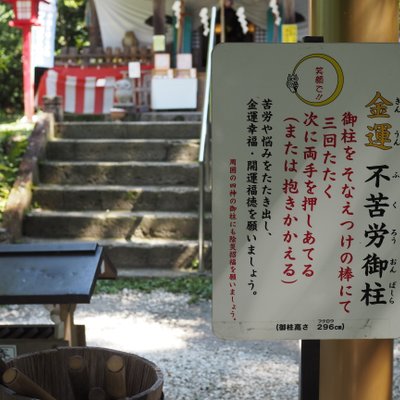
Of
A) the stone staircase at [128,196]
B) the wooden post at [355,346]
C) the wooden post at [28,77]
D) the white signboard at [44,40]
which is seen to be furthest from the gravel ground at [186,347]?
the white signboard at [44,40]

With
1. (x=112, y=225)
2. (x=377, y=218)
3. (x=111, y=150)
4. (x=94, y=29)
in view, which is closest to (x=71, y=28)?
(x=94, y=29)

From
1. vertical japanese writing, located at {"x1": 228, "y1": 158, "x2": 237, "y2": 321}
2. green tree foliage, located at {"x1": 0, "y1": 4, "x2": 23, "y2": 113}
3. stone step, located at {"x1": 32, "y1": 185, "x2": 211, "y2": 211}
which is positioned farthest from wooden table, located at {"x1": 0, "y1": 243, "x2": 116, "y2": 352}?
green tree foliage, located at {"x1": 0, "y1": 4, "x2": 23, "y2": 113}

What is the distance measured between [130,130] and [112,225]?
179cm

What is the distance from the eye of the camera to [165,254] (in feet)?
23.5

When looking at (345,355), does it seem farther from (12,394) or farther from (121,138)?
(121,138)

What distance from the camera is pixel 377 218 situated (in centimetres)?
224

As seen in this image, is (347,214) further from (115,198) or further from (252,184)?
(115,198)

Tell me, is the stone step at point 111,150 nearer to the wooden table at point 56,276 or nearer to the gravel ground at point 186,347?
the gravel ground at point 186,347

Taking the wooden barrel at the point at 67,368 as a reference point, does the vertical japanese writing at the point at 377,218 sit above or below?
above

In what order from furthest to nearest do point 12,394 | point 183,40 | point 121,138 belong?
point 183,40
point 121,138
point 12,394

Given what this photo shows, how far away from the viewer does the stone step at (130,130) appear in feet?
29.0

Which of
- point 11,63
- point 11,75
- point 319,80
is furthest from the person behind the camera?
point 11,75

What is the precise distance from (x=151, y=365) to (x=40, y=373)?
41 cm

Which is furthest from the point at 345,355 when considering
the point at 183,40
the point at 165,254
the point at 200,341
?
the point at 183,40
